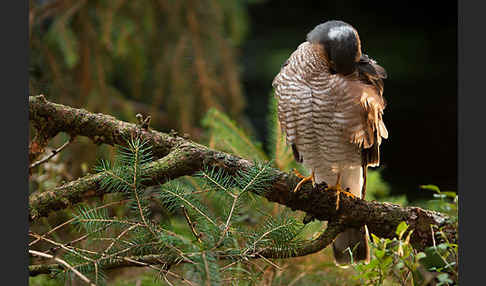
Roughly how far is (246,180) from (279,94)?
47 cm

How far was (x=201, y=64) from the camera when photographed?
269cm

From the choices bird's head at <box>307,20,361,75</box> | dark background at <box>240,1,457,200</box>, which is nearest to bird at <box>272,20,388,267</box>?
bird's head at <box>307,20,361,75</box>

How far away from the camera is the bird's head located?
1351 mm

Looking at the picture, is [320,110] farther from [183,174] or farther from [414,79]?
[414,79]

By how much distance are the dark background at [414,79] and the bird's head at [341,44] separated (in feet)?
7.47

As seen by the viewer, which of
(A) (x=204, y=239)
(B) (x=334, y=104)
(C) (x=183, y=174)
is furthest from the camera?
(B) (x=334, y=104)

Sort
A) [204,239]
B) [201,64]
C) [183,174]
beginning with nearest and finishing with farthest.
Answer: [204,239] → [183,174] → [201,64]

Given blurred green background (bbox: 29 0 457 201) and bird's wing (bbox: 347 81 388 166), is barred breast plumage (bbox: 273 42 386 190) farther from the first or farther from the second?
blurred green background (bbox: 29 0 457 201)

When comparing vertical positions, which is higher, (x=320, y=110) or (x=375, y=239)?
(x=320, y=110)

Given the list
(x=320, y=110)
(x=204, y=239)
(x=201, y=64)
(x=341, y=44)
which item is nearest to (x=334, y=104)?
(x=320, y=110)

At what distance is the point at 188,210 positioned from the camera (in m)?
1.14

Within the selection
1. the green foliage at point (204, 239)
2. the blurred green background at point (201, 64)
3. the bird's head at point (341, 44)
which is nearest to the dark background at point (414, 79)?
the blurred green background at point (201, 64)

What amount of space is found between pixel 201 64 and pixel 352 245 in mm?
1403

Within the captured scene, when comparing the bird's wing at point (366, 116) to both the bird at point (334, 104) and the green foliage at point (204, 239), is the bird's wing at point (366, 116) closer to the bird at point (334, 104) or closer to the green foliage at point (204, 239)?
the bird at point (334, 104)
